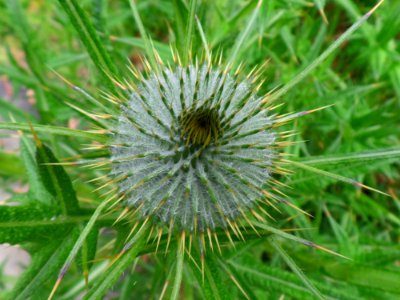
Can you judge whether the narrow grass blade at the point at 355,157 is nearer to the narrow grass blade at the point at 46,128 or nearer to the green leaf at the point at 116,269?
the green leaf at the point at 116,269

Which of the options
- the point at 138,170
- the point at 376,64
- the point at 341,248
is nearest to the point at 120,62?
the point at 138,170

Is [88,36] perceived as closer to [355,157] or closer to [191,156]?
[191,156]

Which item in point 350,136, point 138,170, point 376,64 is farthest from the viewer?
point 376,64

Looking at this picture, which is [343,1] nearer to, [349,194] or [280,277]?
[349,194]

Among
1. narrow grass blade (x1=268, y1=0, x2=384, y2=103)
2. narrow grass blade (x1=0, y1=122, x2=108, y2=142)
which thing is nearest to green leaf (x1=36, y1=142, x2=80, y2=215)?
narrow grass blade (x1=0, y1=122, x2=108, y2=142)

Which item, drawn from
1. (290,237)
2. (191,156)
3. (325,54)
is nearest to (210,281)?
(290,237)

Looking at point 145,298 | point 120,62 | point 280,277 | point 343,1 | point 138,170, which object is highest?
point 343,1

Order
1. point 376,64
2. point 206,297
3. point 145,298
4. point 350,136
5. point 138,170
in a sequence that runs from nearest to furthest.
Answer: point 206,297 < point 138,170 < point 350,136 < point 376,64 < point 145,298

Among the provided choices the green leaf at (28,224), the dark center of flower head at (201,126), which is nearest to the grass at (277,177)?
the green leaf at (28,224)
